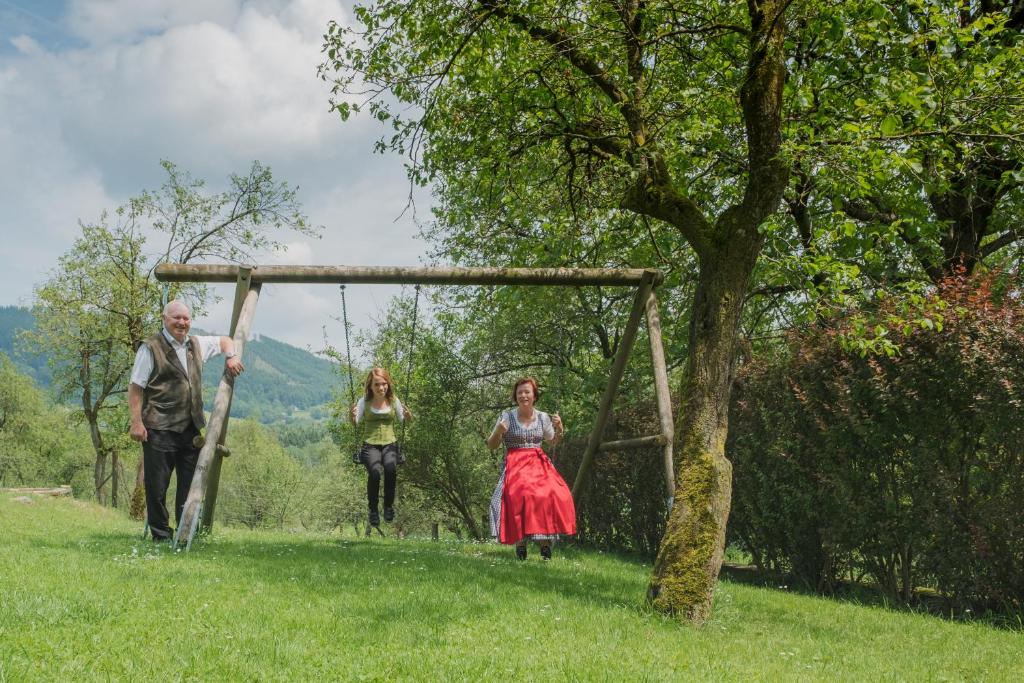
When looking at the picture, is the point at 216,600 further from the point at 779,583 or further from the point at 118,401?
the point at 118,401

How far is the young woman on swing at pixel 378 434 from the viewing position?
10594 millimetres

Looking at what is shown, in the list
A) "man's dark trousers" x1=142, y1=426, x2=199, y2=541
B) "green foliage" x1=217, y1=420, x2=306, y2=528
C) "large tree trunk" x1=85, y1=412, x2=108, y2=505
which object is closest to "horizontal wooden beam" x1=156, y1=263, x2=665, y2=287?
Answer: "man's dark trousers" x1=142, y1=426, x2=199, y2=541

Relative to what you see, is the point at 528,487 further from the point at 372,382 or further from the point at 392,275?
the point at 392,275

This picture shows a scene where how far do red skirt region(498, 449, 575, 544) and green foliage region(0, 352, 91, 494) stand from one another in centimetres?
6122

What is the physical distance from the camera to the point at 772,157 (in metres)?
7.01

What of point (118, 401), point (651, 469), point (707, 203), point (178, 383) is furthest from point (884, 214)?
point (118, 401)

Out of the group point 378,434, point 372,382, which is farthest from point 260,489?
point 372,382

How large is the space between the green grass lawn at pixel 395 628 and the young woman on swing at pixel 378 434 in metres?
2.12

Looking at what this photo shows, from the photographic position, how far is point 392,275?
31.5ft

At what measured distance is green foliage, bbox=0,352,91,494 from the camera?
2458 inches

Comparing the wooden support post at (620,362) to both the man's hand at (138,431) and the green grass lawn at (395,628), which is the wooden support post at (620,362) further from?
the man's hand at (138,431)

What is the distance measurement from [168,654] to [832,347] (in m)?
7.94

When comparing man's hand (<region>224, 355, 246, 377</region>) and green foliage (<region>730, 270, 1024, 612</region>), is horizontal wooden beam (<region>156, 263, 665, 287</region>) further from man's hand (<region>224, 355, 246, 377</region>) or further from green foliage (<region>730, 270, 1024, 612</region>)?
green foliage (<region>730, 270, 1024, 612</region>)

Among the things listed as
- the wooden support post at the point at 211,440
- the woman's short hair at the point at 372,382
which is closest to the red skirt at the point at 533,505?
the woman's short hair at the point at 372,382
